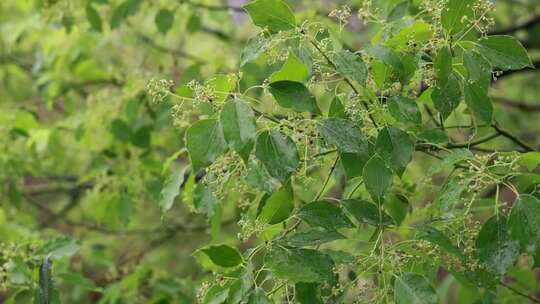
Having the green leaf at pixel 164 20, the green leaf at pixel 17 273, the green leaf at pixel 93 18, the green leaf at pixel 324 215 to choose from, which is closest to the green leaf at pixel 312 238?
the green leaf at pixel 324 215

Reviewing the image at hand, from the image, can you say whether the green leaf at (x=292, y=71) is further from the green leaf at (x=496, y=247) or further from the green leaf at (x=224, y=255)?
the green leaf at (x=496, y=247)

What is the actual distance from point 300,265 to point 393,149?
0.25 metres

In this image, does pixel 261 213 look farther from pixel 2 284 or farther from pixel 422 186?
Result: pixel 2 284

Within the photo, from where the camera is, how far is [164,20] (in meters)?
2.64

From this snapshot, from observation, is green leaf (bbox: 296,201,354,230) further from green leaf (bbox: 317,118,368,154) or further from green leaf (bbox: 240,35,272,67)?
green leaf (bbox: 240,35,272,67)

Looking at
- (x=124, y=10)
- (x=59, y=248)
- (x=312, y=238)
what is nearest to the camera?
(x=312, y=238)

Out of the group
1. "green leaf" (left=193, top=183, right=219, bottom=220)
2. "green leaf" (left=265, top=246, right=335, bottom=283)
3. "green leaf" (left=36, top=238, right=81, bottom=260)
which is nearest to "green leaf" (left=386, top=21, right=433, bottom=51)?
"green leaf" (left=265, top=246, right=335, bottom=283)

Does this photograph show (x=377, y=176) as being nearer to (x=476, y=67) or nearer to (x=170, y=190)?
(x=476, y=67)

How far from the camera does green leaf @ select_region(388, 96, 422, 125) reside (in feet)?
4.41

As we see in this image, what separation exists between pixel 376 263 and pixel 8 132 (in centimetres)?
181

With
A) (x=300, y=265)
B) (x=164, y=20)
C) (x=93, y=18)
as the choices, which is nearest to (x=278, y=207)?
(x=300, y=265)

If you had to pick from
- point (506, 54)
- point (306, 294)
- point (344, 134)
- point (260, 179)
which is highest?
point (506, 54)

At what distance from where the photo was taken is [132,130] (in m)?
2.68

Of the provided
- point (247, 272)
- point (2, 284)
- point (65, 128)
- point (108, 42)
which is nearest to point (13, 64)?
point (108, 42)
